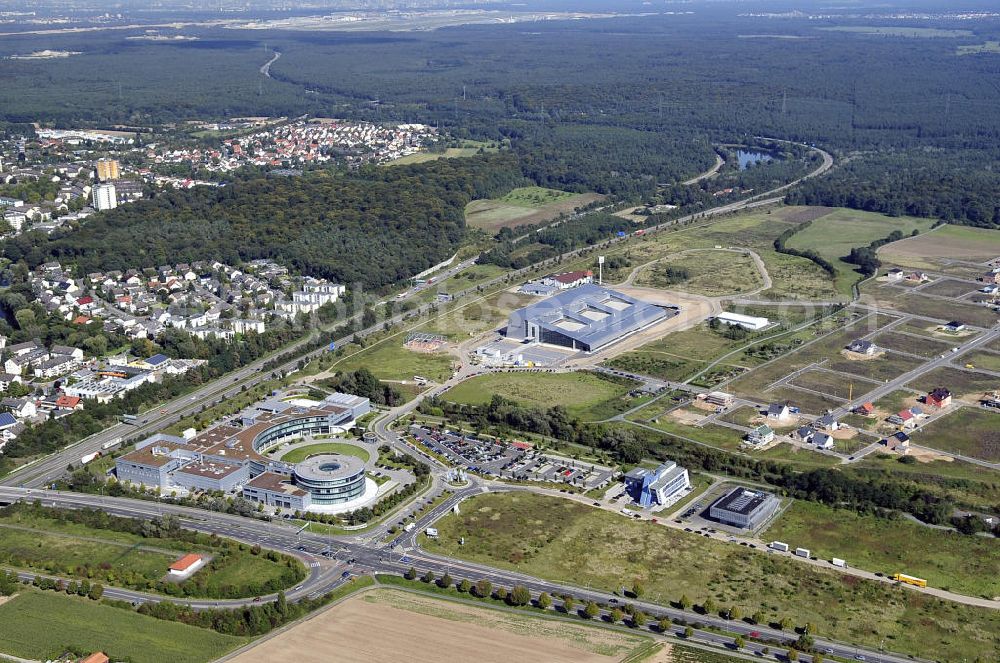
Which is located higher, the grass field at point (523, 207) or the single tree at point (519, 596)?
the grass field at point (523, 207)

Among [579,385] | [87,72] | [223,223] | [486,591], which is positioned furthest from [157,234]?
Result: [87,72]

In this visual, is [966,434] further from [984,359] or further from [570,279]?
[570,279]

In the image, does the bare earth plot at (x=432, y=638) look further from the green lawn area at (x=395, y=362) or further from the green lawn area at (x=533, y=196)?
the green lawn area at (x=533, y=196)

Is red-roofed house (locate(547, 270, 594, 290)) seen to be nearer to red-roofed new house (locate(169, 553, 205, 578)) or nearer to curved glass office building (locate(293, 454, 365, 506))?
curved glass office building (locate(293, 454, 365, 506))

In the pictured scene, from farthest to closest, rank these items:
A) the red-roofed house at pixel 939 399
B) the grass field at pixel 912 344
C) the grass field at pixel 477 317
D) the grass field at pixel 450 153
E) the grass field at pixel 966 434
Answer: the grass field at pixel 450 153 → the grass field at pixel 477 317 → the grass field at pixel 912 344 → the red-roofed house at pixel 939 399 → the grass field at pixel 966 434

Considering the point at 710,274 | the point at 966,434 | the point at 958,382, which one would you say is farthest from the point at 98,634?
the point at 710,274

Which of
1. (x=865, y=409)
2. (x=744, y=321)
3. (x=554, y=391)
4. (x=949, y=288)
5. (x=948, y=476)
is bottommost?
(x=948, y=476)

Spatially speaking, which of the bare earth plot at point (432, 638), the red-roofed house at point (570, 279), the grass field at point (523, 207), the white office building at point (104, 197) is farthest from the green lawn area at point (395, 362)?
the white office building at point (104, 197)
